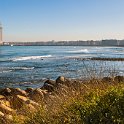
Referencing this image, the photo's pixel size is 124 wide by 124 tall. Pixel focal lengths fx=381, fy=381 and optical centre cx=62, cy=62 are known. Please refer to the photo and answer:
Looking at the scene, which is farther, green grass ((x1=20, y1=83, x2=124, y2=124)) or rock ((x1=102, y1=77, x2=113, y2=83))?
rock ((x1=102, y1=77, x2=113, y2=83))

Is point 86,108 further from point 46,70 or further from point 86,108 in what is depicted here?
point 46,70

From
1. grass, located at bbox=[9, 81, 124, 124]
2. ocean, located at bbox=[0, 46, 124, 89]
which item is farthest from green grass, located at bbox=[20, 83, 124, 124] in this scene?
ocean, located at bbox=[0, 46, 124, 89]

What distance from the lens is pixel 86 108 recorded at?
7.10m

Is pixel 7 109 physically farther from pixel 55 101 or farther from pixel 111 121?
pixel 111 121

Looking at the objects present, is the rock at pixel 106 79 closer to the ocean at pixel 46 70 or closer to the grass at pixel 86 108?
the ocean at pixel 46 70

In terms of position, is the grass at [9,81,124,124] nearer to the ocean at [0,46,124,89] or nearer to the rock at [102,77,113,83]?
the rock at [102,77,113,83]

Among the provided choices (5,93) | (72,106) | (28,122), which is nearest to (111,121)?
(72,106)

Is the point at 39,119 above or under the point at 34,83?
above

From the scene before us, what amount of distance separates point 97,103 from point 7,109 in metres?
6.96

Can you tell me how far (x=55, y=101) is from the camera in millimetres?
8914

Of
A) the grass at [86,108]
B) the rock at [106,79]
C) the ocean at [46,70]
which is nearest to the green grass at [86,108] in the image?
the grass at [86,108]

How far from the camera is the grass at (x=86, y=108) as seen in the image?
668 cm

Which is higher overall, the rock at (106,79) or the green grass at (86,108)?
the rock at (106,79)

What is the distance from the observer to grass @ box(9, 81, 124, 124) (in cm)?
668
